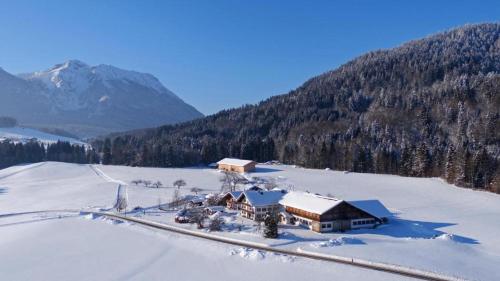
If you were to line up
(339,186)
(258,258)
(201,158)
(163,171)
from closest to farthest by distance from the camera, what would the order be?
1. (258,258)
2. (339,186)
3. (163,171)
4. (201,158)

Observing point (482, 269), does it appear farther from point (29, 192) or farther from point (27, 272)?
point (29, 192)

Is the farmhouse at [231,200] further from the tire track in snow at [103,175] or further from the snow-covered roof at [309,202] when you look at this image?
the tire track in snow at [103,175]

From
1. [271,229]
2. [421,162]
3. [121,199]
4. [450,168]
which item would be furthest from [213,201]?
[421,162]

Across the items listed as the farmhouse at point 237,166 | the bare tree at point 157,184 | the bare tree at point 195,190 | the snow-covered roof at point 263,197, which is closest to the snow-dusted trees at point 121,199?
the bare tree at point 157,184

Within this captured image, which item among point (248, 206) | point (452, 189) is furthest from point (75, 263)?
point (452, 189)

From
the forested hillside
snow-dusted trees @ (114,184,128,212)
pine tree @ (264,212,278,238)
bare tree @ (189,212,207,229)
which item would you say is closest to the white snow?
bare tree @ (189,212,207,229)
